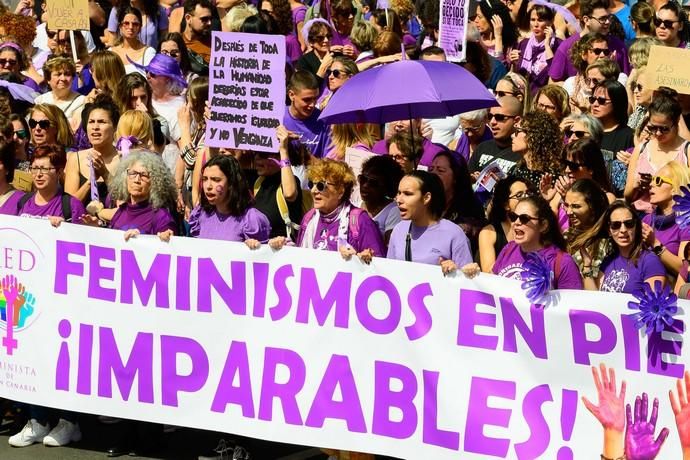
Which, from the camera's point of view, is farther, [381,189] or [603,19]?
[603,19]

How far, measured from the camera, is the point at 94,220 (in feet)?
30.4

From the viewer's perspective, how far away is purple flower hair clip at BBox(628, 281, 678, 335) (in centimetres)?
708

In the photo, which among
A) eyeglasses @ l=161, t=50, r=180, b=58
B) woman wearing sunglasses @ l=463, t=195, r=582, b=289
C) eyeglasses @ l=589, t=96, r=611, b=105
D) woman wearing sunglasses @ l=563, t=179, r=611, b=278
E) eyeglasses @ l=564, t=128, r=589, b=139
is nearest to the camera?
woman wearing sunglasses @ l=463, t=195, r=582, b=289

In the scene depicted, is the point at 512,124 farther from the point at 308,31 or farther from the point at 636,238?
the point at 308,31

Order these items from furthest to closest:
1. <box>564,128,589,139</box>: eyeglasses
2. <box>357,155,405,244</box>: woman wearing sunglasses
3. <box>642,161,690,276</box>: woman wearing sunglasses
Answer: <box>564,128,589,139</box>: eyeglasses
<box>357,155,405,244</box>: woman wearing sunglasses
<box>642,161,690,276</box>: woman wearing sunglasses

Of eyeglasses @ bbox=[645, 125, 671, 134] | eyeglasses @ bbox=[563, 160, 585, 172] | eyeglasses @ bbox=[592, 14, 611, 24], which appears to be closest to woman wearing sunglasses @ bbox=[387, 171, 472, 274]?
eyeglasses @ bbox=[563, 160, 585, 172]

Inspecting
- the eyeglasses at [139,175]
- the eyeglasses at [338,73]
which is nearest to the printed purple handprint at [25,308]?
the eyeglasses at [139,175]

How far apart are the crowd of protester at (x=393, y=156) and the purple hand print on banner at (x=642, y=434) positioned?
1.8 inches

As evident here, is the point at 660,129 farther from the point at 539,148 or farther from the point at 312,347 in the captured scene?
the point at 312,347

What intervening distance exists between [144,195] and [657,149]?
3183mm

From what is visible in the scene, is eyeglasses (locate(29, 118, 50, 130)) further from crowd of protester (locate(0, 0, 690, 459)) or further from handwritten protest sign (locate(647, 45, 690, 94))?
handwritten protest sign (locate(647, 45, 690, 94))

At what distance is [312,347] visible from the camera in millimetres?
8250

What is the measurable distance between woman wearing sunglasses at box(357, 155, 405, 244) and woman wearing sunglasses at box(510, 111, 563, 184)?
79 cm

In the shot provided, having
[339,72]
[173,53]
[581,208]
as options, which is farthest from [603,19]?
[581,208]
